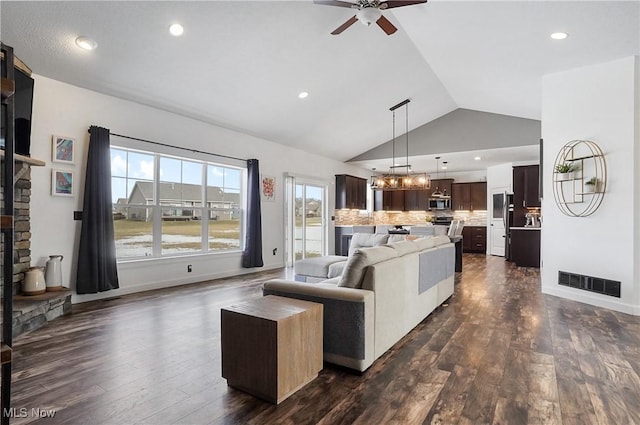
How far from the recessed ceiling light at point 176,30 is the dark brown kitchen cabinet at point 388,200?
30.0 ft

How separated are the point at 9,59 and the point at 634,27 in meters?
5.22

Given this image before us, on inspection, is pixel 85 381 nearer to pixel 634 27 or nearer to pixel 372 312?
pixel 372 312

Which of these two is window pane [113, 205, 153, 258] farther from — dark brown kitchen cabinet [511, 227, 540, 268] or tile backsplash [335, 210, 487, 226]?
dark brown kitchen cabinet [511, 227, 540, 268]

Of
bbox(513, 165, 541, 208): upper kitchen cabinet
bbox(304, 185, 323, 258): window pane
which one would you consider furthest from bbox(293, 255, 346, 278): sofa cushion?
bbox(513, 165, 541, 208): upper kitchen cabinet

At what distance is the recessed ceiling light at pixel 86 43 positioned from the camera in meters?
3.70

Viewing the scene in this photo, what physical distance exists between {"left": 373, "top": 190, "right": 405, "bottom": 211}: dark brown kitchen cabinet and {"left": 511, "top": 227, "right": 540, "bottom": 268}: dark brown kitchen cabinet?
4.68 meters

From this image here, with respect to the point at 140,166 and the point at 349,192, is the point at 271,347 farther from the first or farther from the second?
the point at 349,192

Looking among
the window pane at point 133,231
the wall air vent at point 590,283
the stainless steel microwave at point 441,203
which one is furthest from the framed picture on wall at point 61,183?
the stainless steel microwave at point 441,203

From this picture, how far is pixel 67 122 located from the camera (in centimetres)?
437

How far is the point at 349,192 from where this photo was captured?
9.93 m

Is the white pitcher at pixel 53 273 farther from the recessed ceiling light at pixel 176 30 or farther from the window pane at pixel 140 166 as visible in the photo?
the recessed ceiling light at pixel 176 30

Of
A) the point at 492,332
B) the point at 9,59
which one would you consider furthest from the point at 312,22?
the point at 492,332

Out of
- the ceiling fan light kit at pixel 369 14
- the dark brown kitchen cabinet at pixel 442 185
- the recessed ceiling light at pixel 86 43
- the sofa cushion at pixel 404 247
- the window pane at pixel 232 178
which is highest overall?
the ceiling fan light kit at pixel 369 14

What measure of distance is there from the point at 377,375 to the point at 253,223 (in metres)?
4.64
